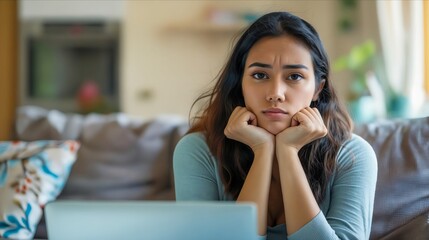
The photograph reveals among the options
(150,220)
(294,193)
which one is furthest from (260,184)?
(150,220)

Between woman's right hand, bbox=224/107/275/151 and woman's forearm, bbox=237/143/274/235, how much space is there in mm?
19

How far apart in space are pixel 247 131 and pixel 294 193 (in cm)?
19

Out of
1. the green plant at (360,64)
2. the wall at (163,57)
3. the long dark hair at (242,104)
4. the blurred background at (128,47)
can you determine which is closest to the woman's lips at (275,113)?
the long dark hair at (242,104)

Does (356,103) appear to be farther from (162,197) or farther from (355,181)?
(355,181)

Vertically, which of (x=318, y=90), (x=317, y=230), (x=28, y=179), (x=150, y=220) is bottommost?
(x=28, y=179)

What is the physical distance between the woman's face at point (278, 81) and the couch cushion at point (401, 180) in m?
0.39

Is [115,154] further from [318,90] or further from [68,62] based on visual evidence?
[68,62]

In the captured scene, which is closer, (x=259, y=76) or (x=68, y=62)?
(x=259, y=76)

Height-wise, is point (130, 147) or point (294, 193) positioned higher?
point (294, 193)

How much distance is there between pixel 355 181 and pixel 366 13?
129 inches

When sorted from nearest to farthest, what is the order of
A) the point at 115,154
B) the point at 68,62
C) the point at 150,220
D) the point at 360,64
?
1. the point at 150,220
2. the point at 115,154
3. the point at 360,64
4. the point at 68,62

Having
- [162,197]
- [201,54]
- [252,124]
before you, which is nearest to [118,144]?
[162,197]

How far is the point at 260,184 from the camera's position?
4.42 ft

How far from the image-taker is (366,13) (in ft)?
14.4
